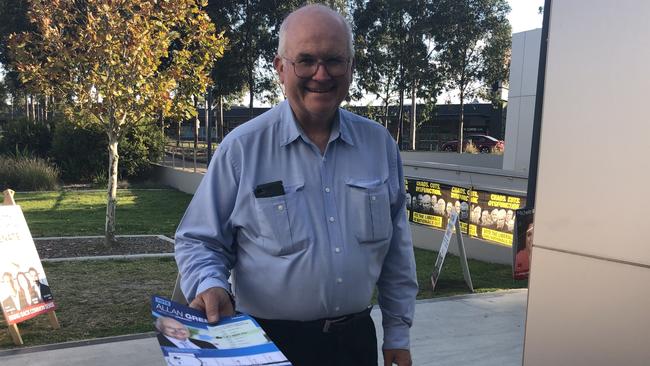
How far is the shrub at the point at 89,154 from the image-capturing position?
19.9 metres

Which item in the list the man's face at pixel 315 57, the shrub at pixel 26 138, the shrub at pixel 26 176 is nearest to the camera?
the man's face at pixel 315 57

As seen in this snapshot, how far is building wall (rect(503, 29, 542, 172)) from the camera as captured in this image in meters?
17.8

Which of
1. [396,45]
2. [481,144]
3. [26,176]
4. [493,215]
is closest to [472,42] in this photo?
[396,45]

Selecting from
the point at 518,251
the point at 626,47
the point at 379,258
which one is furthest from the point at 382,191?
the point at 518,251

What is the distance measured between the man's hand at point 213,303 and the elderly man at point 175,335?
0.14 m

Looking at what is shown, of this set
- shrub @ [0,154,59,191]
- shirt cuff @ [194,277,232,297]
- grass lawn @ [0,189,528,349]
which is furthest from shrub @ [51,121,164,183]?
shirt cuff @ [194,277,232,297]

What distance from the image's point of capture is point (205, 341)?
1602mm

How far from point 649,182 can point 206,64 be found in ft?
25.2

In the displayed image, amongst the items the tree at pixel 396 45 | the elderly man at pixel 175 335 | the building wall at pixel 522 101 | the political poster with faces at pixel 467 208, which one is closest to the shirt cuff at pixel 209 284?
the elderly man at pixel 175 335

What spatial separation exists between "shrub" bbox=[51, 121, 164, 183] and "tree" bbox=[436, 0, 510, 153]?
18855 mm

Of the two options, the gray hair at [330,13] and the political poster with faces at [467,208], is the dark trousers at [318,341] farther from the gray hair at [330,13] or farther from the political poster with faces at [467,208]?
the political poster with faces at [467,208]

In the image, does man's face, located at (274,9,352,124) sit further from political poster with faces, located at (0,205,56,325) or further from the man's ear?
political poster with faces, located at (0,205,56,325)

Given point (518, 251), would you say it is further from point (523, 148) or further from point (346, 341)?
point (523, 148)

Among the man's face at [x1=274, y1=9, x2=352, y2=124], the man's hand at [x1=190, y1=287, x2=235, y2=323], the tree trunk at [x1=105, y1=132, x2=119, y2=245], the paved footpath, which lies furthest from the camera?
the tree trunk at [x1=105, y1=132, x2=119, y2=245]
